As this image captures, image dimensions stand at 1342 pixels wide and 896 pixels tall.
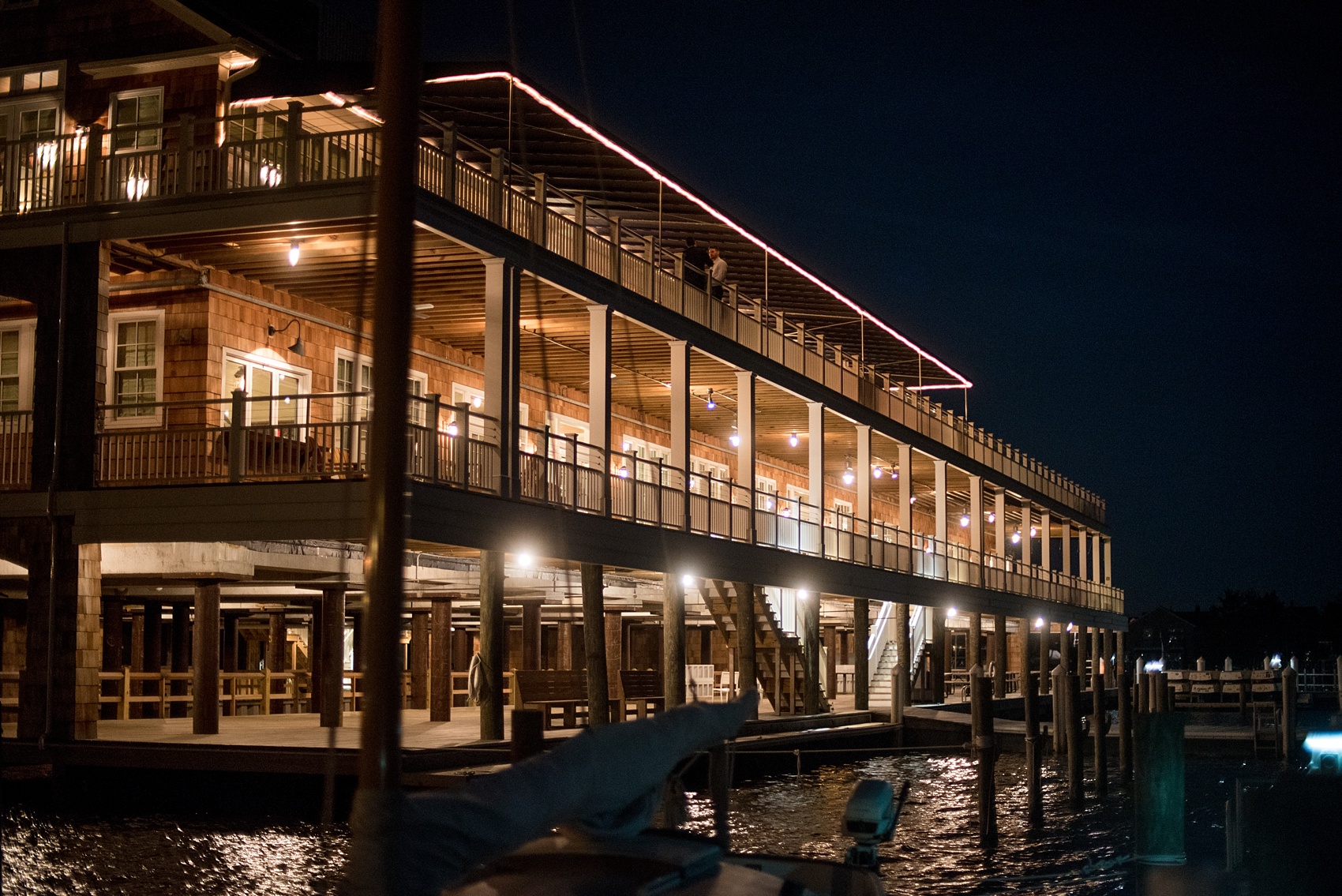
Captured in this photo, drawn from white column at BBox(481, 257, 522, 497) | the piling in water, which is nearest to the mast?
the piling in water

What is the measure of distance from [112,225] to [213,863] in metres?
9.60

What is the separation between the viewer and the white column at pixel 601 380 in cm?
2361

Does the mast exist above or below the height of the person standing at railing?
below

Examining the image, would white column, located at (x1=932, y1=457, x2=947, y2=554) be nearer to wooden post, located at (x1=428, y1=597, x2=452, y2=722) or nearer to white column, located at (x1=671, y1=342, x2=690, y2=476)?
white column, located at (x1=671, y1=342, x2=690, y2=476)

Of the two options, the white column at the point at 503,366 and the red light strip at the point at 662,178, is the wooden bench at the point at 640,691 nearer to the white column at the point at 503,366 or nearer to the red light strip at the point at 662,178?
the white column at the point at 503,366

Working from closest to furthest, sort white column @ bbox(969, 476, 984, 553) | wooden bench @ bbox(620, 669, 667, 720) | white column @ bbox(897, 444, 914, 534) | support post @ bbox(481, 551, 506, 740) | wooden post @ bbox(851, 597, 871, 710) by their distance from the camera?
1. support post @ bbox(481, 551, 506, 740)
2. wooden bench @ bbox(620, 669, 667, 720)
3. wooden post @ bbox(851, 597, 871, 710)
4. white column @ bbox(897, 444, 914, 534)
5. white column @ bbox(969, 476, 984, 553)

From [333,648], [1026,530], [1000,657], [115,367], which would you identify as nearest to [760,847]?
[333,648]

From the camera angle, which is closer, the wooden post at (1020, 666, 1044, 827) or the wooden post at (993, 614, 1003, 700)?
the wooden post at (1020, 666, 1044, 827)

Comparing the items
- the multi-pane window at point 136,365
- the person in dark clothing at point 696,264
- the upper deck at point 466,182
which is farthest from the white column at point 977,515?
the multi-pane window at point 136,365

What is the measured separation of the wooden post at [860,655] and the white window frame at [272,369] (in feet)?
46.2

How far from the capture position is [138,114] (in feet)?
76.6

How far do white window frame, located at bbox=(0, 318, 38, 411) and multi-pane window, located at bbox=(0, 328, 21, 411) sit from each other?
77 mm

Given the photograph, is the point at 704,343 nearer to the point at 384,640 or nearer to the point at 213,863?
the point at 213,863

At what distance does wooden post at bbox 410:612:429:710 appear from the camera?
1181 inches
